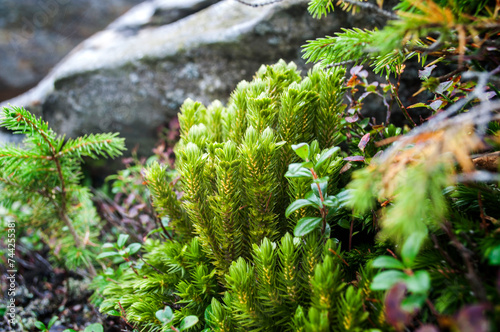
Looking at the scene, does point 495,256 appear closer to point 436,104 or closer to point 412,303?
point 412,303

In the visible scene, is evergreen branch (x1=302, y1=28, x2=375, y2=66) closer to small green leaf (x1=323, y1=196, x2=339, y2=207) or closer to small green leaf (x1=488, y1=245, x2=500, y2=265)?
small green leaf (x1=323, y1=196, x2=339, y2=207)

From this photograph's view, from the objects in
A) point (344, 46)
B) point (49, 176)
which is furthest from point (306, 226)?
point (49, 176)

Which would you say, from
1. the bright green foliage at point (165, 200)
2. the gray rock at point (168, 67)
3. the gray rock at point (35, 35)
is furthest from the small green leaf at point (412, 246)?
the gray rock at point (35, 35)

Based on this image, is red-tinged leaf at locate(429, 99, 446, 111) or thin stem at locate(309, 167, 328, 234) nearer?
thin stem at locate(309, 167, 328, 234)

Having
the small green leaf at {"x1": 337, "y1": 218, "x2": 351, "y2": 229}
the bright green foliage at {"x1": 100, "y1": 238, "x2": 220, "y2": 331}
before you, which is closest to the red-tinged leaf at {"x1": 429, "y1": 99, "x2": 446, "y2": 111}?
the small green leaf at {"x1": 337, "y1": 218, "x2": 351, "y2": 229}

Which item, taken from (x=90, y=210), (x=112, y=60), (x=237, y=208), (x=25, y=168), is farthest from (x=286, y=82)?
(x=112, y=60)

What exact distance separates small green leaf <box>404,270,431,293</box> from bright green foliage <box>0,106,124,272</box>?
58.6 inches

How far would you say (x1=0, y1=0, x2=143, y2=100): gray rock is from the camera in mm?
6301

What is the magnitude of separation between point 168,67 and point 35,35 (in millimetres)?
6006

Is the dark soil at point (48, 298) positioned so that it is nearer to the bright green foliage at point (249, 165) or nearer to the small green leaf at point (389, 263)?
the bright green foliage at point (249, 165)

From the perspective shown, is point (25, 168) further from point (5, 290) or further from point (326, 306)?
point (326, 306)

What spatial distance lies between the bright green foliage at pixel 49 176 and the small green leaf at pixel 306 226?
1.13m

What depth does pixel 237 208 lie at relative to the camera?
1163 millimetres

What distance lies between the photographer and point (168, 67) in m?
2.64
